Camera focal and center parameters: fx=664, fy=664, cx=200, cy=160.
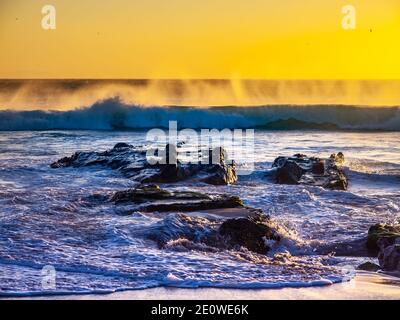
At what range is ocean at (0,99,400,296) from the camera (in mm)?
3896

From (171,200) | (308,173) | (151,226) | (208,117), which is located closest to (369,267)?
(151,226)

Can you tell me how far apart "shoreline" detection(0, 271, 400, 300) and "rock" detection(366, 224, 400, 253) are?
71 centimetres

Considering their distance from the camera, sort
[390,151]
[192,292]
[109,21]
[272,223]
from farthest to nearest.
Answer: [390,151] < [109,21] < [272,223] < [192,292]

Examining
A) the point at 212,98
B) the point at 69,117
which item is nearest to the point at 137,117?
the point at 69,117

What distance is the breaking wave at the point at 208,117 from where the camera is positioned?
16922mm

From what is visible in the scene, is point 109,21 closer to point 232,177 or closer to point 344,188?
point 232,177

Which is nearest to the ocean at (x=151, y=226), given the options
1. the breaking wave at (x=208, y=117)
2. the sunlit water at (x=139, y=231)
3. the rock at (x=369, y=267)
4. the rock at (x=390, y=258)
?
the sunlit water at (x=139, y=231)

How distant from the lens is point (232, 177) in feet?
26.3

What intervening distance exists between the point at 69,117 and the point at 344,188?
36.4 feet

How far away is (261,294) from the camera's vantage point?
3.64m

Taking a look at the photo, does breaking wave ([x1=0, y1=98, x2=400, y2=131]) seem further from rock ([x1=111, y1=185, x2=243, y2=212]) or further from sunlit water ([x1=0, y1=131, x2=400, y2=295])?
rock ([x1=111, y1=185, x2=243, y2=212])

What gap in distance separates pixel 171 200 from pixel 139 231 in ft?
3.04

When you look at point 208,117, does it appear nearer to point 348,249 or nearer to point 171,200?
point 171,200

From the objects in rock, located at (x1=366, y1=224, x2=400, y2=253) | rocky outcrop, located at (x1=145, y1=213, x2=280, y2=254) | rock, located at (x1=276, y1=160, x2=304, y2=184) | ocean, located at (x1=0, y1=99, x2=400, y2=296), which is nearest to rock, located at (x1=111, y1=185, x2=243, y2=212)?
ocean, located at (x1=0, y1=99, x2=400, y2=296)
